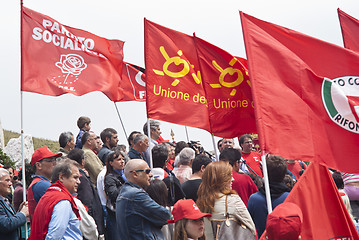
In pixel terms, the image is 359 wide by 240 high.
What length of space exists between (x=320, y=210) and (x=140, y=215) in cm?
222

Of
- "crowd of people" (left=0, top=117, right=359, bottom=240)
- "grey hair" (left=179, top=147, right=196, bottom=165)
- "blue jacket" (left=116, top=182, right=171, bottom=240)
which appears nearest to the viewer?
"crowd of people" (left=0, top=117, right=359, bottom=240)

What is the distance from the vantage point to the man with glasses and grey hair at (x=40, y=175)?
25.9 ft

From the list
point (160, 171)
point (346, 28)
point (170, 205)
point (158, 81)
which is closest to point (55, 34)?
point (158, 81)

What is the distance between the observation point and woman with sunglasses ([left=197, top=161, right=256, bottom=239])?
691 cm

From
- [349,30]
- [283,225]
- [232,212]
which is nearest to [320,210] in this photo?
[232,212]

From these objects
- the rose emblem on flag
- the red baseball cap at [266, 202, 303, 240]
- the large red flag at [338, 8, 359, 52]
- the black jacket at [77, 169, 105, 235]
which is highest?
the rose emblem on flag

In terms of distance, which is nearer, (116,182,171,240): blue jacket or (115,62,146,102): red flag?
(116,182,171,240): blue jacket

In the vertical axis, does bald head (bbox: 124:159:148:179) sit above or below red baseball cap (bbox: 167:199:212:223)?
above

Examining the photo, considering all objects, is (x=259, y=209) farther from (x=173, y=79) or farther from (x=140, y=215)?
(x=173, y=79)

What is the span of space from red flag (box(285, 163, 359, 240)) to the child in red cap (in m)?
1.03

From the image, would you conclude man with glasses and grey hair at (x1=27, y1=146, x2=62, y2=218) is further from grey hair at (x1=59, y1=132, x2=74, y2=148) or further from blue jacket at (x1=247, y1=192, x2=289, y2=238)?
grey hair at (x1=59, y1=132, x2=74, y2=148)

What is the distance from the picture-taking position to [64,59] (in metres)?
12.1

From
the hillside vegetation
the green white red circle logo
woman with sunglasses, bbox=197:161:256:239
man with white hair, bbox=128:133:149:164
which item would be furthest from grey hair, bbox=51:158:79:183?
the hillside vegetation

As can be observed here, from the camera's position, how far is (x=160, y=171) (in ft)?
30.6
